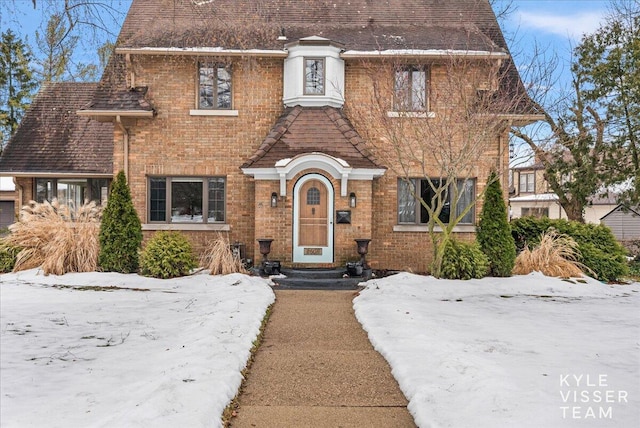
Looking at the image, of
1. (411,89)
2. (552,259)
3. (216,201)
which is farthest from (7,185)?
(552,259)

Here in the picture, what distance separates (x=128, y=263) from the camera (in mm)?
13508

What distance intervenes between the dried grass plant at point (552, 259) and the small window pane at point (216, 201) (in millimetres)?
8422

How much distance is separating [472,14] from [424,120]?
5.19m

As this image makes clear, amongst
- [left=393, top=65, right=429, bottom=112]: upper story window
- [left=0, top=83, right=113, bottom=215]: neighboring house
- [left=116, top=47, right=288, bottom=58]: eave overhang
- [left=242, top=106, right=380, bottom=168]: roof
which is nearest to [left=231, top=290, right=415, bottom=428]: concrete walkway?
[left=242, top=106, right=380, bottom=168]: roof

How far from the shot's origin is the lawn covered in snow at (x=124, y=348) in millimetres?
4688

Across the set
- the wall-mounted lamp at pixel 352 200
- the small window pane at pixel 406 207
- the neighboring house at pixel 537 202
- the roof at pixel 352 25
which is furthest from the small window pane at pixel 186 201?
the neighboring house at pixel 537 202

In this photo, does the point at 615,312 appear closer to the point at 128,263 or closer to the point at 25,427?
the point at 25,427

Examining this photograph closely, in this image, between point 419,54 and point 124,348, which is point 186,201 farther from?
point 124,348

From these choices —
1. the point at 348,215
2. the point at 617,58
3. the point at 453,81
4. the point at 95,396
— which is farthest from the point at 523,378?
the point at 617,58

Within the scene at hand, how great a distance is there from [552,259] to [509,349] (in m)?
7.59

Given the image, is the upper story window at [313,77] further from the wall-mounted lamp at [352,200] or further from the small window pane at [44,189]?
the small window pane at [44,189]

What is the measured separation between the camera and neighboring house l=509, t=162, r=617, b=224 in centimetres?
3862

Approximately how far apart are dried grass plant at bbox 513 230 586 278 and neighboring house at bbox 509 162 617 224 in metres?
21.5

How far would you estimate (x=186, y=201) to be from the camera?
1586 centimetres
